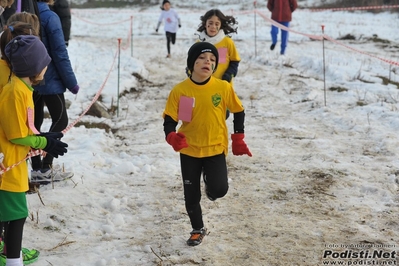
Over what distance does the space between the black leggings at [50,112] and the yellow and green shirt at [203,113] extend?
172cm

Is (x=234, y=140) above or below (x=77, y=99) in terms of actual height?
above

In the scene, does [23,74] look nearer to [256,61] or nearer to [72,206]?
[72,206]

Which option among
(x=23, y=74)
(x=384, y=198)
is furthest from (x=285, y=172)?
(x=23, y=74)

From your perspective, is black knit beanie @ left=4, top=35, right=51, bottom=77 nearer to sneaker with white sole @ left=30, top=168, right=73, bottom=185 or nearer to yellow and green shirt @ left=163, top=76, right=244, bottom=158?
yellow and green shirt @ left=163, top=76, right=244, bottom=158

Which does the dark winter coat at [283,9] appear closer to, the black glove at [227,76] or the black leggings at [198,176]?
the black glove at [227,76]

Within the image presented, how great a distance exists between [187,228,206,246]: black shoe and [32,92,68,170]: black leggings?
1.99 metres

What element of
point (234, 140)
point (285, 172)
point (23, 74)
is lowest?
point (285, 172)

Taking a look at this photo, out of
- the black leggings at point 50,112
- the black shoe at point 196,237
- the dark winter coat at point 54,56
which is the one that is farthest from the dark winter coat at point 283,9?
the black shoe at point 196,237

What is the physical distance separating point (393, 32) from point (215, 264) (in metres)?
19.0

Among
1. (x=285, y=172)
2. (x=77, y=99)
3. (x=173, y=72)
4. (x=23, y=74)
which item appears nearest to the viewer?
(x=23, y=74)

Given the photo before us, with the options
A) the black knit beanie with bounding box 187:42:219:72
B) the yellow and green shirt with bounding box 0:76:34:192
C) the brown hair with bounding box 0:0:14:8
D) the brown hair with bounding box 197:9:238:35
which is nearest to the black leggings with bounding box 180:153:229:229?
the black knit beanie with bounding box 187:42:219:72

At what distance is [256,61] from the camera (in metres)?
14.0

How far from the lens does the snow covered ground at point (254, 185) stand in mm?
4148

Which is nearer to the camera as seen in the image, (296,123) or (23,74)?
(23,74)
